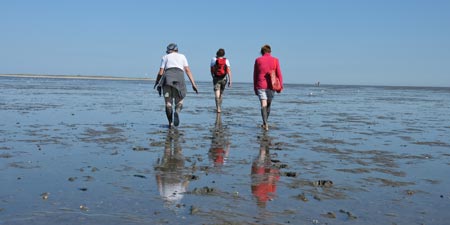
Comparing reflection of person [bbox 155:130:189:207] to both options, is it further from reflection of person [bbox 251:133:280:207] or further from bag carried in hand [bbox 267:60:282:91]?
bag carried in hand [bbox 267:60:282:91]

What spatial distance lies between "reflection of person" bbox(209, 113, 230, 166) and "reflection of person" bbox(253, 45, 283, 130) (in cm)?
104

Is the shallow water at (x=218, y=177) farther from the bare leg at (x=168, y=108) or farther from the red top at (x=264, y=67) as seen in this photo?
the red top at (x=264, y=67)

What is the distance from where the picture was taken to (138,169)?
5.68 metres

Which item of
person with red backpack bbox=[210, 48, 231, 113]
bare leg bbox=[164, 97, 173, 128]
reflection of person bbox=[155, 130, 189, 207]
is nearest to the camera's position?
reflection of person bbox=[155, 130, 189, 207]

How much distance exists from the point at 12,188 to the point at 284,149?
4205mm

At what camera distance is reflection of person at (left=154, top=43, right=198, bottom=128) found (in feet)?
34.0

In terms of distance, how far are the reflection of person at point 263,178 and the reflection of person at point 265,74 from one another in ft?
11.4

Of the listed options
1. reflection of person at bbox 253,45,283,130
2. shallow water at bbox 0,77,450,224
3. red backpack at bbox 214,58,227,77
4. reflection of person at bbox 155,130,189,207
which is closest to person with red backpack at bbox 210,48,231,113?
red backpack at bbox 214,58,227,77

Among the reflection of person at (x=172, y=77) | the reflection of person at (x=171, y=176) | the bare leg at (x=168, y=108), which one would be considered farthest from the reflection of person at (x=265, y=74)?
the reflection of person at (x=171, y=176)

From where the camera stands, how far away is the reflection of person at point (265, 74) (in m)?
10.6

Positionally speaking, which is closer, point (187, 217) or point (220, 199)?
point (187, 217)

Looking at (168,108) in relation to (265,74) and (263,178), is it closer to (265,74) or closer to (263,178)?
(265,74)

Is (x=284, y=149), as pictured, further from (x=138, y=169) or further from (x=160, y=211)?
(x=160, y=211)

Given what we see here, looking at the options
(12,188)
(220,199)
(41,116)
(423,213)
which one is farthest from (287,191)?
(41,116)
